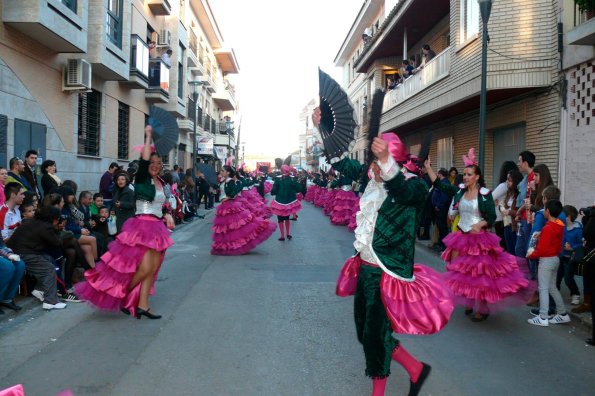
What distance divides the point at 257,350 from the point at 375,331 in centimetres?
177

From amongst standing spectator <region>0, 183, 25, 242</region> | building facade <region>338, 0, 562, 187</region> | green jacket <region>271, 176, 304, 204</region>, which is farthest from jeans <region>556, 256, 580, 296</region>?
green jacket <region>271, 176, 304, 204</region>

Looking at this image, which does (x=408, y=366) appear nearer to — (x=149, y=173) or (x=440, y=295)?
(x=440, y=295)

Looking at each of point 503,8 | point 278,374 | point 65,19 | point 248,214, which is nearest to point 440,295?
point 278,374

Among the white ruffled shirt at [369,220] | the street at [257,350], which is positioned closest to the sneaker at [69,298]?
the street at [257,350]

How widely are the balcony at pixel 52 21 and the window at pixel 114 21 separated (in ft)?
10.8

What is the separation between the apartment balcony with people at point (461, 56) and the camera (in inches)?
478

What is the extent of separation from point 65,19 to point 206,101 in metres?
30.1

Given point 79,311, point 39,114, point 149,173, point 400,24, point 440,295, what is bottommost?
point 79,311

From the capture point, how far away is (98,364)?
15.5ft

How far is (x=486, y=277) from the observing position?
241 inches

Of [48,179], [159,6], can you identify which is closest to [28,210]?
[48,179]

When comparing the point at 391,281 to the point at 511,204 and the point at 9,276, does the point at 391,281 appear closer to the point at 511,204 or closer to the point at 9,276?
the point at 9,276

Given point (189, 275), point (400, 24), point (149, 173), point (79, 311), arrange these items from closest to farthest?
1. point (149, 173)
2. point (79, 311)
3. point (189, 275)
4. point (400, 24)

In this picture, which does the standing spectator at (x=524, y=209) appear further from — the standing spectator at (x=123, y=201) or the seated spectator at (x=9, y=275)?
the seated spectator at (x=9, y=275)
